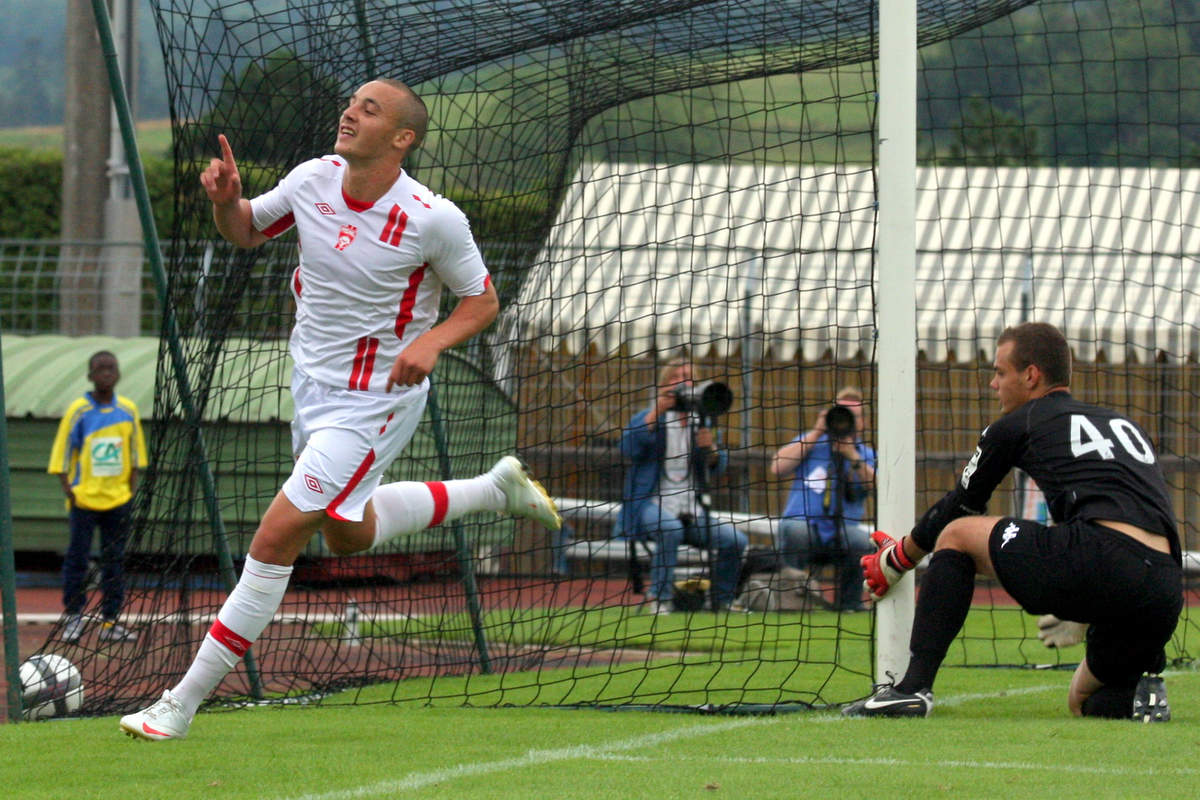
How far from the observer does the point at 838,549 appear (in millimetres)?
10430

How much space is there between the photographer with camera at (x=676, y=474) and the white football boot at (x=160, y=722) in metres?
4.35

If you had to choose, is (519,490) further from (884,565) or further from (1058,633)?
(1058,633)

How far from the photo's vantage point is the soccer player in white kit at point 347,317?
5.14m

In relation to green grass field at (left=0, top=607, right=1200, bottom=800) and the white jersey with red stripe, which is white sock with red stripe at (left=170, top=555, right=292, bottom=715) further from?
the white jersey with red stripe

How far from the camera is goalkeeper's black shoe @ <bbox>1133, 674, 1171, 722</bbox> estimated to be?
551cm

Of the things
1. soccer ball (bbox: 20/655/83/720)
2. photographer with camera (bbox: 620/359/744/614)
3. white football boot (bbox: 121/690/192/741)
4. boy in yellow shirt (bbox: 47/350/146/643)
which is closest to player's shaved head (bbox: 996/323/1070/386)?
white football boot (bbox: 121/690/192/741)

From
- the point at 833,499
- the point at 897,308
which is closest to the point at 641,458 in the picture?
the point at 833,499

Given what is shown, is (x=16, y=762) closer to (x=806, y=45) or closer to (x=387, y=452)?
(x=387, y=452)

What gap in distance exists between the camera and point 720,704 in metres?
6.07

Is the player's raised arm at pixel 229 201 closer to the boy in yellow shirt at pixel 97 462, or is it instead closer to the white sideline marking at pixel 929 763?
the white sideline marking at pixel 929 763

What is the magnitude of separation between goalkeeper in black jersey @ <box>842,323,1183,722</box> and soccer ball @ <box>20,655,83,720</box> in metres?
3.19

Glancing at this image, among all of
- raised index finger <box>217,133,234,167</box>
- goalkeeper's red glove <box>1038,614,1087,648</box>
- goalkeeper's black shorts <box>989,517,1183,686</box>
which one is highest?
raised index finger <box>217,133,234,167</box>

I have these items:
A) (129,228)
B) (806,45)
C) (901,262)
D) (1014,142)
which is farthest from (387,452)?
(1014,142)

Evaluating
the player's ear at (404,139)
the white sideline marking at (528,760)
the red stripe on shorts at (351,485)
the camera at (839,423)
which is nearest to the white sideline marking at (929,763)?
the white sideline marking at (528,760)
